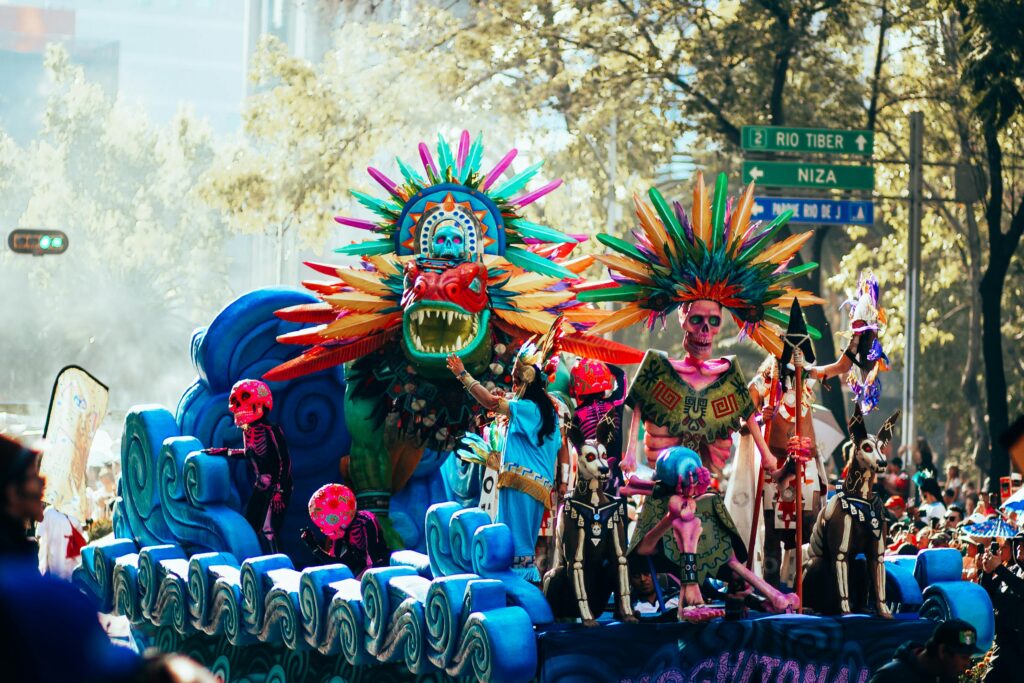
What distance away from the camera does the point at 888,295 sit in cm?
2717

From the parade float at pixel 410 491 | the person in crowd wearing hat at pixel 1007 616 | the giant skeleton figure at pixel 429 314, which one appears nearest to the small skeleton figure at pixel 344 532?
the parade float at pixel 410 491

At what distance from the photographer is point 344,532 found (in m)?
8.49

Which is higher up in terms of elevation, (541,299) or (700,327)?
(541,299)

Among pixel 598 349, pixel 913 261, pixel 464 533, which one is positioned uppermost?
pixel 913 261

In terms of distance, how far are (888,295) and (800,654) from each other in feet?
68.3

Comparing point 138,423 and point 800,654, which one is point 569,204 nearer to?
point 138,423

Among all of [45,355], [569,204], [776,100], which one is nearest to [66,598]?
[776,100]

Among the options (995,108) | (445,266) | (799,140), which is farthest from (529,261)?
(995,108)

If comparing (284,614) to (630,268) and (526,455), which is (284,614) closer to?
(526,455)

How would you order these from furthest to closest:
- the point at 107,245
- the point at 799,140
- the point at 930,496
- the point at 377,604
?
the point at 107,245 → the point at 799,140 → the point at 930,496 → the point at 377,604

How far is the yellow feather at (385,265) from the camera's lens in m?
8.88

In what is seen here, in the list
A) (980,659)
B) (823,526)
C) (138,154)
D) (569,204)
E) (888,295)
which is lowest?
(980,659)

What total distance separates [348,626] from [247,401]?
1.87 metres

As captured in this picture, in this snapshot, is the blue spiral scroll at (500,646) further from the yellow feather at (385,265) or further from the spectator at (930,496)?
the spectator at (930,496)
